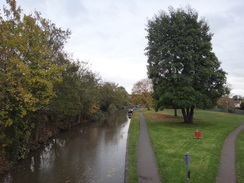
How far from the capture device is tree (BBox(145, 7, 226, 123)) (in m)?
22.1

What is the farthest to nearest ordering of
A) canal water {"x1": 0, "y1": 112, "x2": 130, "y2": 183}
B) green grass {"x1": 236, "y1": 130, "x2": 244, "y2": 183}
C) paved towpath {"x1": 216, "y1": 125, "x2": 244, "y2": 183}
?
1. canal water {"x1": 0, "y1": 112, "x2": 130, "y2": 183}
2. green grass {"x1": 236, "y1": 130, "x2": 244, "y2": 183}
3. paved towpath {"x1": 216, "y1": 125, "x2": 244, "y2": 183}

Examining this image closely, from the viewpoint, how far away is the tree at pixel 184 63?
2211 cm

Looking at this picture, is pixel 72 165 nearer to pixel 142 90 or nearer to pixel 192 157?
pixel 192 157

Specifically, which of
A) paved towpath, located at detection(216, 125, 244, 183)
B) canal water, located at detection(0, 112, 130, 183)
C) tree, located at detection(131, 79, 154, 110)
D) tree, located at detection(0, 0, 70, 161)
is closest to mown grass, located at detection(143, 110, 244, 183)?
paved towpath, located at detection(216, 125, 244, 183)

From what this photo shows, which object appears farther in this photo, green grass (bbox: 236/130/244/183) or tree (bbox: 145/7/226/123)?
tree (bbox: 145/7/226/123)

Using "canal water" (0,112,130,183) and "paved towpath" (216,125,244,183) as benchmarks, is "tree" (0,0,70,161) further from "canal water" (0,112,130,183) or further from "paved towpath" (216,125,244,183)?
"paved towpath" (216,125,244,183)

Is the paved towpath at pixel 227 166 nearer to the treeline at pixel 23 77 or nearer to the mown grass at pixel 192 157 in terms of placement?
the mown grass at pixel 192 157

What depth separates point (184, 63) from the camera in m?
23.1

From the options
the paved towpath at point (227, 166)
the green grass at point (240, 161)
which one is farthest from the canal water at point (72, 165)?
the green grass at point (240, 161)

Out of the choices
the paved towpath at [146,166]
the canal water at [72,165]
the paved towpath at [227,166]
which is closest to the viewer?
the paved towpath at [227,166]

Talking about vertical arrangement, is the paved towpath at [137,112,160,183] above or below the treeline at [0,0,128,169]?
below

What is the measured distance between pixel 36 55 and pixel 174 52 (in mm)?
16156

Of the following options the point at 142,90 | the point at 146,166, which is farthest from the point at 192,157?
the point at 142,90

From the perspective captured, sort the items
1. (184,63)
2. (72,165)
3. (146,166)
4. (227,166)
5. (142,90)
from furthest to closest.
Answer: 1. (142,90)
2. (184,63)
3. (72,165)
4. (146,166)
5. (227,166)
